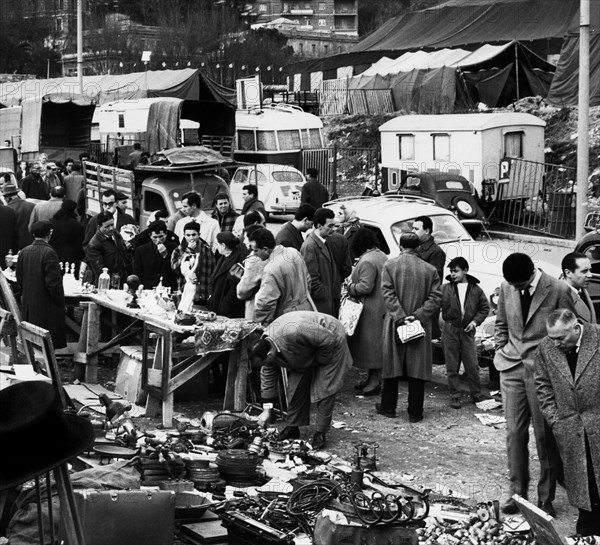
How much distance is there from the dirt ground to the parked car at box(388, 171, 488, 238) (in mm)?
10885

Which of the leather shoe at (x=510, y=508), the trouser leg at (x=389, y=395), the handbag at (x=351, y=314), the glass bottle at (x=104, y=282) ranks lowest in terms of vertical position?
the leather shoe at (x=510, y=508)

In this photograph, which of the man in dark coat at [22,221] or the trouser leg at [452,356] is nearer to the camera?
the trouser leg at [452,356]

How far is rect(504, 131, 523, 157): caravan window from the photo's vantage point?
99.8 ft

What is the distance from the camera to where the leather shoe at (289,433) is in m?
11.0

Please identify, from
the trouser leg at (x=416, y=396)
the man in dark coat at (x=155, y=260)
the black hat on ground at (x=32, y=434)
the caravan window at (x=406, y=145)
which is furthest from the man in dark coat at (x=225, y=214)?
the caravan window at (x=406, y=145)

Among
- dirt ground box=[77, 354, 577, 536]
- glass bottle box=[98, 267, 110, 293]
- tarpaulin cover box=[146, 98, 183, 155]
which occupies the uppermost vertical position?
tarpaulin cover box=[146, 98, 183, 155]

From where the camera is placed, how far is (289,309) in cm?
1181

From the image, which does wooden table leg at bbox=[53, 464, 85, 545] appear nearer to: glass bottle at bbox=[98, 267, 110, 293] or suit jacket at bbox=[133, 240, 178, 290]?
glass bottle at bbox=[98, 267, 110, 293]

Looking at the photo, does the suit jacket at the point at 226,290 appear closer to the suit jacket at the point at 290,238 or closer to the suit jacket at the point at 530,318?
the suit jacket at the point at 290,238

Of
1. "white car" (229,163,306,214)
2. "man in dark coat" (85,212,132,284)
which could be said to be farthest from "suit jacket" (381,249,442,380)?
"white car" (229,163,306,214)

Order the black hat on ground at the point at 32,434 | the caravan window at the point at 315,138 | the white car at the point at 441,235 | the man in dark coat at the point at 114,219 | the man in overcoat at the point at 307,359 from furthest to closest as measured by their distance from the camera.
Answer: the caravan window at the point at 315,138
the man in dark coat at the point at 114,219
the white car at the point at 441,235
the man in overcoat at the point at 307,359
the black hat on ground at the point at 32,434

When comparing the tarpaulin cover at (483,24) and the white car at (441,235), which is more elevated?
the tarpaulin cover at (483,24)

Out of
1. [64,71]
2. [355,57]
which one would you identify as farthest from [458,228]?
[64,71]

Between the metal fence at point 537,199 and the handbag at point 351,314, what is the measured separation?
562 inches
